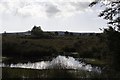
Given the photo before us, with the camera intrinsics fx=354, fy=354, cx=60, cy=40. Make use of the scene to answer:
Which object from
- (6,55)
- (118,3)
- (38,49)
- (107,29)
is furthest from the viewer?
(38,49)

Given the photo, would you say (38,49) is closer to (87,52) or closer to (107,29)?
(87,52)

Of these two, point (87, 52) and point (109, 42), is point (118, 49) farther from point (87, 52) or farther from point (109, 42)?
point (87, 52)

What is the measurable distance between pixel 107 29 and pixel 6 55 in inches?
1193

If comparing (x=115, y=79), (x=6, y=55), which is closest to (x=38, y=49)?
(x=6, y=55)

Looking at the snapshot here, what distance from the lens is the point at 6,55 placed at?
49.6 metres

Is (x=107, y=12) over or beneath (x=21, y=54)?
over

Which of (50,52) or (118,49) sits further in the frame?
(50,52)

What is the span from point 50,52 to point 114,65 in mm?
34608

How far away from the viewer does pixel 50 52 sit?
55.4 m

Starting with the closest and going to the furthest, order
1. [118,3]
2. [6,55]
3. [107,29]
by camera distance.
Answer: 1. [118,3]
2. [107,29]
3. [6,55]

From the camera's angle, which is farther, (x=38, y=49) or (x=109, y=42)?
(x=38, y=49)

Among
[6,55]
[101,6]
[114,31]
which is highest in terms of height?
[101,6]

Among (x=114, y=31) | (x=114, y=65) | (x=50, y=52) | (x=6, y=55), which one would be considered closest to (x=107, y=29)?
(x=114, y=31)

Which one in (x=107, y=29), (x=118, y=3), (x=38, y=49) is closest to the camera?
(x=118, y=3)
